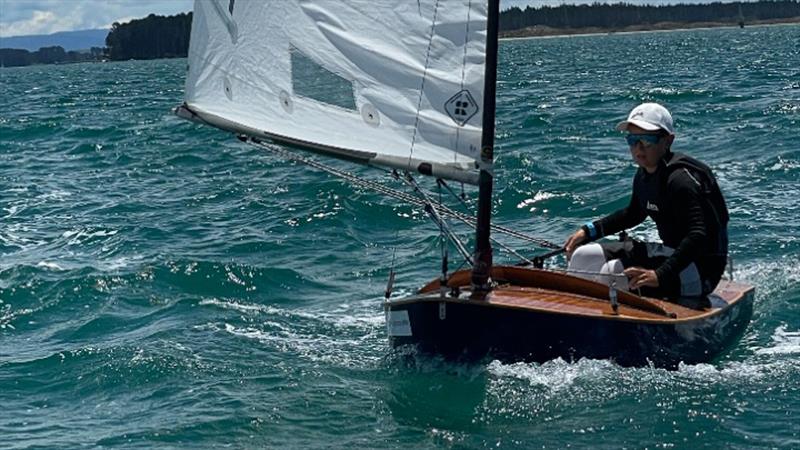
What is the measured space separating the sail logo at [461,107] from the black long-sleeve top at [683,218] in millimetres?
1718

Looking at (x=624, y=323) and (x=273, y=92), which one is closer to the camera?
(x=624, y=323)

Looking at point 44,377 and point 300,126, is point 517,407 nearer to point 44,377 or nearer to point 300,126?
point 300,126

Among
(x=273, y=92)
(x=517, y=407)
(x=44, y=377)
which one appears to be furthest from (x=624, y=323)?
(x=44, y=377)

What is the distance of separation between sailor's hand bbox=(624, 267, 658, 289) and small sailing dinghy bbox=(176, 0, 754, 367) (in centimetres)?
19

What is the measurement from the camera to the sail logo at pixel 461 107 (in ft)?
29.1

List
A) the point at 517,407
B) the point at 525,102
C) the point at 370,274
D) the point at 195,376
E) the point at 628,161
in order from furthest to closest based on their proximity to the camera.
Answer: the point at 525,102
the point at 628,161
the point at 370,274
the point at 195,376
the point at 517,407

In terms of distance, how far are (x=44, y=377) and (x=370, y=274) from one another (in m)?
4.42

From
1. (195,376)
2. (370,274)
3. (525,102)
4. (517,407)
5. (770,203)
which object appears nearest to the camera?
(517,407)

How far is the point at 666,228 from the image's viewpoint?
387 inches

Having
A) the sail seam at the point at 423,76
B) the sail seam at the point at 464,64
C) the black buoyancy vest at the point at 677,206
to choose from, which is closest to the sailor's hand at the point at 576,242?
the black buoyancy vest at the point at 677,206

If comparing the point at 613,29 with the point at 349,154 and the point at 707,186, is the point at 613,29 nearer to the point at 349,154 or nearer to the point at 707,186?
the point at 707,186

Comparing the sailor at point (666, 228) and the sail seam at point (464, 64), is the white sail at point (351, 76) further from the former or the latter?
the sailor at point (666, 228)

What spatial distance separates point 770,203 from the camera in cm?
1634

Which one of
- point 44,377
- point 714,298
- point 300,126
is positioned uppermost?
point 300,126
